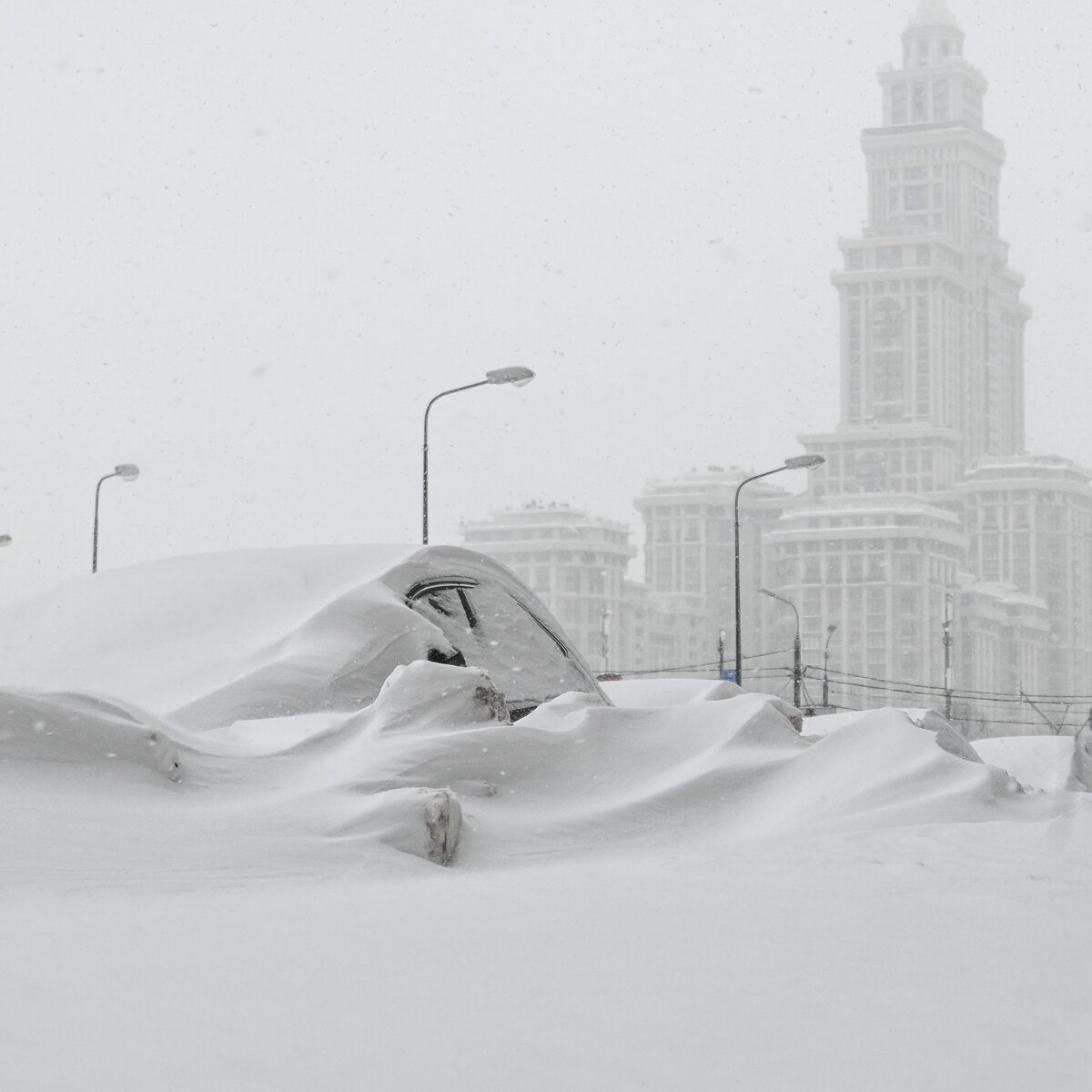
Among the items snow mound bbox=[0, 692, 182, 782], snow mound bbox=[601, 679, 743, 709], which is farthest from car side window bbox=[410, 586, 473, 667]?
snow mound bbox=[0, 692, 182, 782]

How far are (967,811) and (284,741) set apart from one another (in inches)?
130

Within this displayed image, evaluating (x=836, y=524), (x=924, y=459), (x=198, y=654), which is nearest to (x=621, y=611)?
(x=836, y=524)

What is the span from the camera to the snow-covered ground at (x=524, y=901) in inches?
133

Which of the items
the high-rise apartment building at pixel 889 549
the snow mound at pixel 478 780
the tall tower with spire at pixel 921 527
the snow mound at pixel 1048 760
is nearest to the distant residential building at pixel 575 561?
the high-rise apartment building at pixel 889 549

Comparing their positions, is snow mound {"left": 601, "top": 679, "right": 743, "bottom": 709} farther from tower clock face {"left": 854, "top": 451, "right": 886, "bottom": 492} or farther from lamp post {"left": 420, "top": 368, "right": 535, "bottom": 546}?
tower clock face {"left": 854, "top": 451, "right": 886, "bottom": 492}

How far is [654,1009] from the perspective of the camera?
374 cm

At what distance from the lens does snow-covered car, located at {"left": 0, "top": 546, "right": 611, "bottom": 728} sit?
1002cm

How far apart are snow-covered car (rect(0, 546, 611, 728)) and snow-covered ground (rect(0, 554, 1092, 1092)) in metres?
0.55

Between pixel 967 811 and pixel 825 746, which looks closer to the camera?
pixel 967 811

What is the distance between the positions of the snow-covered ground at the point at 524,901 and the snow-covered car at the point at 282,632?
55cm

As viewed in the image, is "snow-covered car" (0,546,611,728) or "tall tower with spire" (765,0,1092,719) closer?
"snow-covered car" (0,546,611,728)

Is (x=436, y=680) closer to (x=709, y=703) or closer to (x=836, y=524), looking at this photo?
(x=709, y=703)

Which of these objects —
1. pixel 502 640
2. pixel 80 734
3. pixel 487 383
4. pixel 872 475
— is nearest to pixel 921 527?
pixel 872 475

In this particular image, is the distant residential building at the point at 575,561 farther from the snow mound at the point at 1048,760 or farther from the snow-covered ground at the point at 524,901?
the snow-covered ground at the point at 524,901
